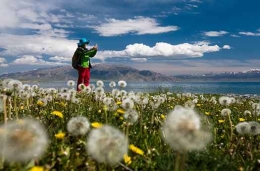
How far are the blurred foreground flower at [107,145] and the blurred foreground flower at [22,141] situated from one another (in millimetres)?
378

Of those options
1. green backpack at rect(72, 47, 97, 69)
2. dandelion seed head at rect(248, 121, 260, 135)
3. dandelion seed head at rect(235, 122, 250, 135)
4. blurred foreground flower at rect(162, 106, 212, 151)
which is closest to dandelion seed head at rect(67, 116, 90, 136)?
blurred foreground flower at rect(162, 106, 212, 151)

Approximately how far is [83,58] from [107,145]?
15168mm

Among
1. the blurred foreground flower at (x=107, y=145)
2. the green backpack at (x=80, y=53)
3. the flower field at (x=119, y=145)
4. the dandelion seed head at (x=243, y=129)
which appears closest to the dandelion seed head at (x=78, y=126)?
the flower field at (x=119, y=145)

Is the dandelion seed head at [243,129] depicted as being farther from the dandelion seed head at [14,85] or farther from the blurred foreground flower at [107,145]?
the dandelion seed head at [14,85]

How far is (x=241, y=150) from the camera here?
5.36m

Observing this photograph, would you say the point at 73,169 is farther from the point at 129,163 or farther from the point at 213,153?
the point at 213,153

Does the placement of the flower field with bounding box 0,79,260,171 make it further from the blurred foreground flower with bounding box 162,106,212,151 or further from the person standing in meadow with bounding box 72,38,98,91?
the person standing in meadow with bounding box 72,38,98,91

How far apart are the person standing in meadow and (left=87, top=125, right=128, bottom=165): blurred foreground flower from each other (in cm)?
1473

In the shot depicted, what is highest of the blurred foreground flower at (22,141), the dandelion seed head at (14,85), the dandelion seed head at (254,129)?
the dandelion seed head at (14,85)

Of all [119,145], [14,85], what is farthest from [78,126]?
[14,85]

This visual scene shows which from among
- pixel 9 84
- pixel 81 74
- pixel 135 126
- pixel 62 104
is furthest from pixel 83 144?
pixel 81 74

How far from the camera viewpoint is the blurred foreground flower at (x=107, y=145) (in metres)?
2.86

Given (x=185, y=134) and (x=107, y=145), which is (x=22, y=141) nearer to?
(x=107, y=145)

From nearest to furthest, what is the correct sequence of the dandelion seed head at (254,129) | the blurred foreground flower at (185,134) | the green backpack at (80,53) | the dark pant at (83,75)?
1. the blurred foreground flower at (185,134)
2. the dandelion seed head at (254,129)
3. the dark pant at (83,75)
4. the green backpack at (80,53)
